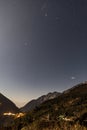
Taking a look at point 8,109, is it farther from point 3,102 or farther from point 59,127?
point 59,127

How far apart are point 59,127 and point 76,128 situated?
1167mm

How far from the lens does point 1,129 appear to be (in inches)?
475

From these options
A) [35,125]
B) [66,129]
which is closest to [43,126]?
[35,125]

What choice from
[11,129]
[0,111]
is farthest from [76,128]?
[0,111]

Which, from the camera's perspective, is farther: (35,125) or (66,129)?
(35,125)

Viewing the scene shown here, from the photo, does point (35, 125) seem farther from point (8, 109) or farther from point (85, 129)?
point (8, 109)

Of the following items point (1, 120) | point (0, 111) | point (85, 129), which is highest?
point (0, 111)

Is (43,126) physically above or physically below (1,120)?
below

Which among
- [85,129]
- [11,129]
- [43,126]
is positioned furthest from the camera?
[11,129]

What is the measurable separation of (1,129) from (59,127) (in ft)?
13.5

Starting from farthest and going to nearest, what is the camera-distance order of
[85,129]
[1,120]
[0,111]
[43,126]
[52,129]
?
1. [0,111]
2. [1,120]
3. [43,126]
4. [52,129]
5. [85,129]

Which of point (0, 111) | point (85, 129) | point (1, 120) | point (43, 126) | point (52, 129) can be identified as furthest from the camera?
point (0, 111)

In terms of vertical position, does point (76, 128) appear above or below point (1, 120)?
below

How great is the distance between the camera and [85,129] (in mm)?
8648
